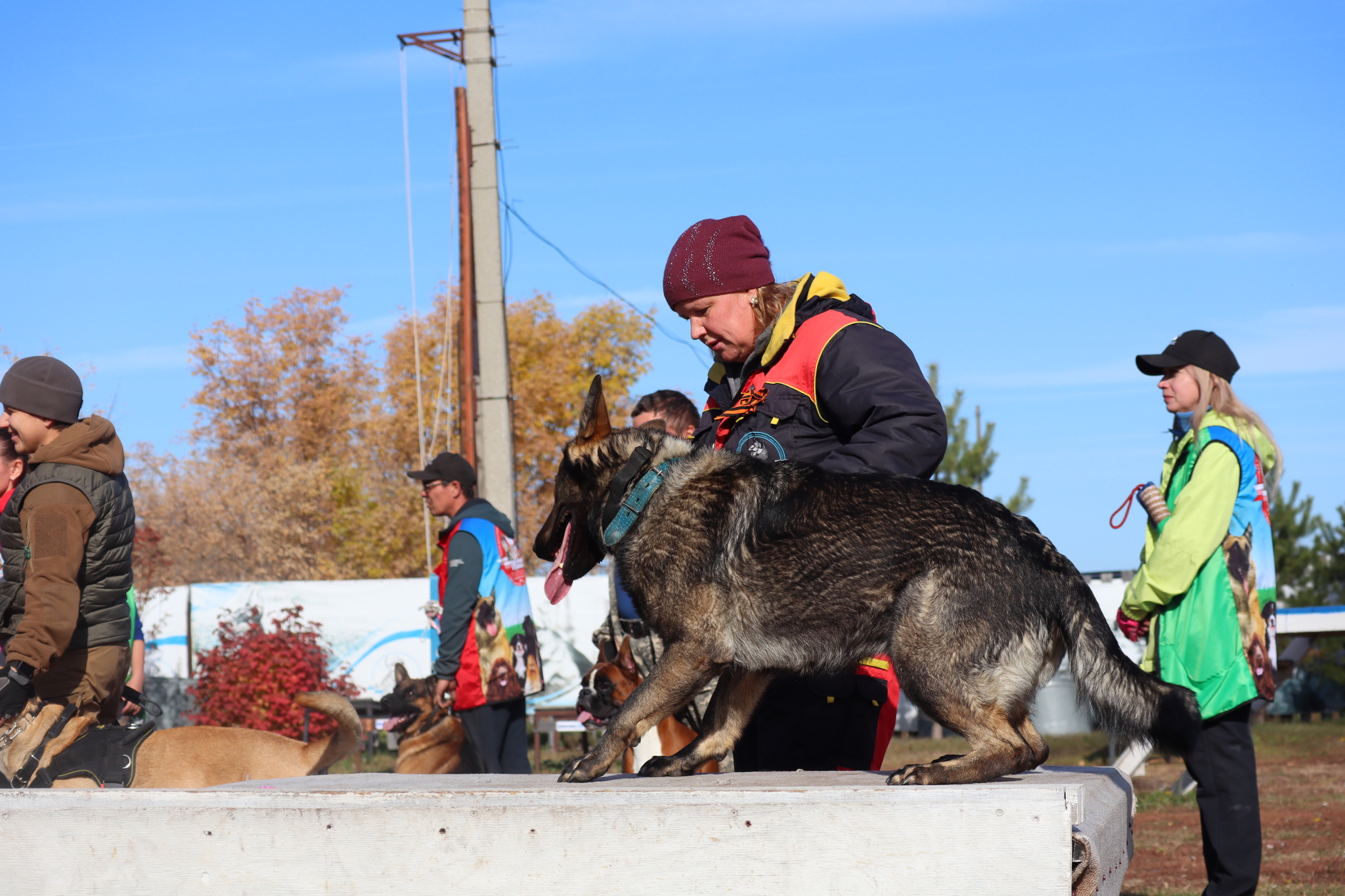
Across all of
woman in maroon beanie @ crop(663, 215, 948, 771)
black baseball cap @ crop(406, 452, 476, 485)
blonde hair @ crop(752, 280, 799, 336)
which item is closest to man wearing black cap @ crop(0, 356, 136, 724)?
woman in maroon beanie @ crop(663, 215, 948, 771)

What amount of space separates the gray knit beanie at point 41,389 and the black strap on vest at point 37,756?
1.19 meters

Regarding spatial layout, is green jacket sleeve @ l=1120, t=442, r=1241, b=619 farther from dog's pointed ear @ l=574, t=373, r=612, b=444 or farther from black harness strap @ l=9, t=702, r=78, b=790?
black harness strap @ l=9, t=702, r=78, b=790

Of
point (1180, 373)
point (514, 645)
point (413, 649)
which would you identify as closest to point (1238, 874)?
point (1180, 373)

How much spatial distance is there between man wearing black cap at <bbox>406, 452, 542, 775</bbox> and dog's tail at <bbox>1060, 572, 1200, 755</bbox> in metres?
4.80

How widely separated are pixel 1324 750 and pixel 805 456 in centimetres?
1292

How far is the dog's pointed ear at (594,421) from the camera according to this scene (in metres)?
3.07

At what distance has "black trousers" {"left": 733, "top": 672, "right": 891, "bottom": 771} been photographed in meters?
3.47

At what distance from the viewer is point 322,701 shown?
5.79 metres

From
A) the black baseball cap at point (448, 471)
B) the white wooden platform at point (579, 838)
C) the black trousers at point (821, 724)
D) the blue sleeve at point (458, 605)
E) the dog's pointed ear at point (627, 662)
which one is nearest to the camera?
the white wooden platform at point (579, 838)

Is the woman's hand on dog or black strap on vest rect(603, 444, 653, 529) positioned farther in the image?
the woman's hand on dog

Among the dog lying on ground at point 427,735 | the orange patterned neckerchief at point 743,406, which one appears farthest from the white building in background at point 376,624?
the orange patterned neckerchief at point 743,406

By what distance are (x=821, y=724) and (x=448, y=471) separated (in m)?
4.49

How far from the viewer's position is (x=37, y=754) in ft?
14.4

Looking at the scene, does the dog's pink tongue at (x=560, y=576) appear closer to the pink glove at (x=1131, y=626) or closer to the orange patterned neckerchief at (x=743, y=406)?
the orange patterned neckerchief at (x=743, y=406)
